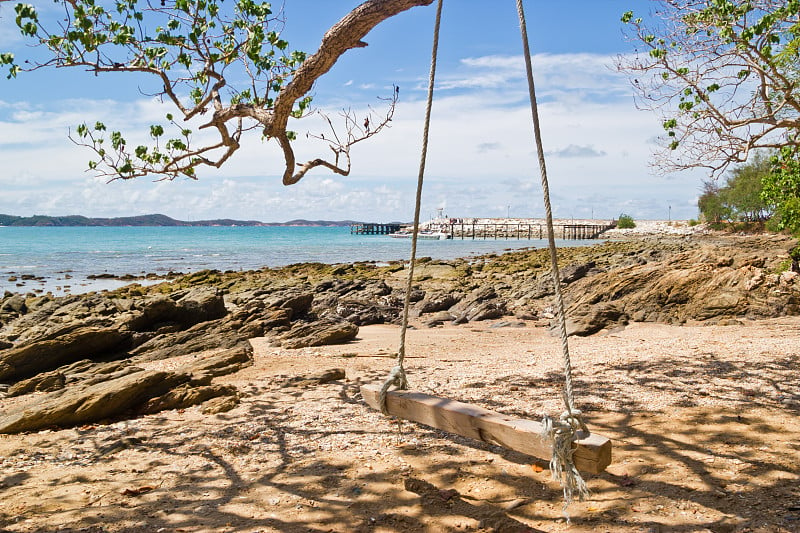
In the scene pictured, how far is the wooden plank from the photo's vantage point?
3061 mm

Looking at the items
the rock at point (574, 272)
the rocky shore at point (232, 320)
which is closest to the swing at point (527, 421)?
the rocky shore at point (232, 320)

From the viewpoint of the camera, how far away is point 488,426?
341 centimetres

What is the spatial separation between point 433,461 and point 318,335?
6.35 meters

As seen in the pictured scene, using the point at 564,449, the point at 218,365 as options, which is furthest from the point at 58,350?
the point at 564,449

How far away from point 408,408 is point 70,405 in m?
4.45

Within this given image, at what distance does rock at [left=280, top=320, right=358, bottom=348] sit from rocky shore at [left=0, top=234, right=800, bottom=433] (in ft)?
0.07

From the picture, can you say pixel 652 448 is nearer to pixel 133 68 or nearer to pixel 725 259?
pixel 133 68

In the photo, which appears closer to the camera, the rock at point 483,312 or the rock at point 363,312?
the rock at point 363,312

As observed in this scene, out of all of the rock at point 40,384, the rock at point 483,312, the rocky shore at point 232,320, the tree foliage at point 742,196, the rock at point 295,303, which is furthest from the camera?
the tree foliage at point 742,196

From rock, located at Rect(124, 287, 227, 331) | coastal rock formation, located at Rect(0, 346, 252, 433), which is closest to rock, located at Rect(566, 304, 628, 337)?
coastal rock formation, located at Rect(0, 346, 252, 433)

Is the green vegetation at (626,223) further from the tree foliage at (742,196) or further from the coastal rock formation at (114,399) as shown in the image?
the coastal rock formation at (114,399)

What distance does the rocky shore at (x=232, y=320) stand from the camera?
6.82 metres

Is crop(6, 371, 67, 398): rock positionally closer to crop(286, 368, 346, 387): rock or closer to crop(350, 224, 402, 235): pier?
crop(286, 368, 346, 387): rock

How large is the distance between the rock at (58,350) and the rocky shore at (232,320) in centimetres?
2
